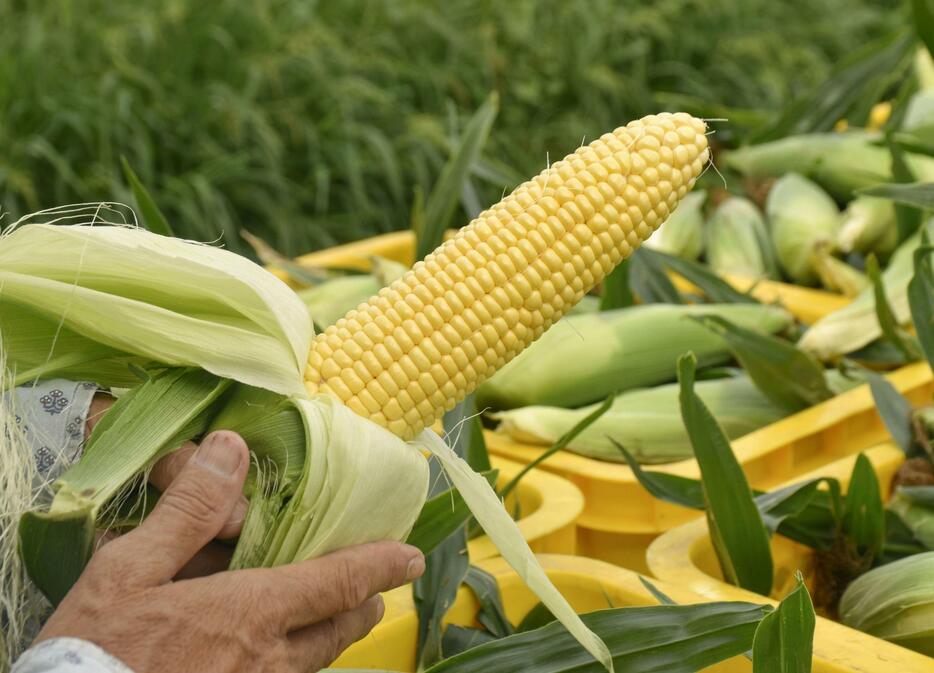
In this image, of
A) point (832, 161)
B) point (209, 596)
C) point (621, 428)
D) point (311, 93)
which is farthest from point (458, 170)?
point (311, 93)

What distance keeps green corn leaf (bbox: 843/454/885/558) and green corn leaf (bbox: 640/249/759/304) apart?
21.2 inches

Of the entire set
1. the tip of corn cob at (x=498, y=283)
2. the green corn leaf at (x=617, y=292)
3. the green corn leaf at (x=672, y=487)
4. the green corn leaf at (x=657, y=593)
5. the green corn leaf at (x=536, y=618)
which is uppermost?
the tip of corn cob at (x=498, y=283)

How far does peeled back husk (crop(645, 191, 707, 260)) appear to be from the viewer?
192cm

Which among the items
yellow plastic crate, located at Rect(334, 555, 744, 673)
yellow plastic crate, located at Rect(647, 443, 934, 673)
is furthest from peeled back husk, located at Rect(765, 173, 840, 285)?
yellow plastic crate, located at Rect(334, 555, 744, 673)

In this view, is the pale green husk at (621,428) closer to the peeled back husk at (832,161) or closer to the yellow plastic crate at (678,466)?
the yellow plastic crate at (678,466)

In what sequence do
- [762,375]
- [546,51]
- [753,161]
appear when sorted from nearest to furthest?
[762,375], [753,161], [546,51]

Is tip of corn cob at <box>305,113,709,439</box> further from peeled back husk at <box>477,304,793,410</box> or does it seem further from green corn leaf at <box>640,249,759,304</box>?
green corn leaf at <box>640,249,759,304</box>

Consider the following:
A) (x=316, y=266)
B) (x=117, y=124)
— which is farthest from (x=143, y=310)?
(x=117, y=124)

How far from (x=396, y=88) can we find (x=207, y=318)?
2300 millimetres

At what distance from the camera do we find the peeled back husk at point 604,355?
1.39 m

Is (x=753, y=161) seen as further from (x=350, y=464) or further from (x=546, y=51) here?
(x=350, y=464)

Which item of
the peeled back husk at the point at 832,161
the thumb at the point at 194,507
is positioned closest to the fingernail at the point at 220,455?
the thumb at the point at 194,507

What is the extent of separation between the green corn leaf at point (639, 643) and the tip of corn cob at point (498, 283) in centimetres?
20

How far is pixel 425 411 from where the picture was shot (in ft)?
2.45
